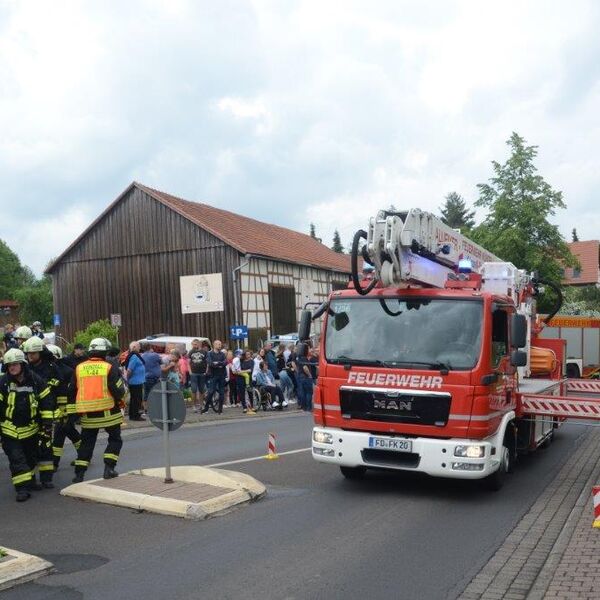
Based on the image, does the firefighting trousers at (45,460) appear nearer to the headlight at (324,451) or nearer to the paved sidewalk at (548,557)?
the headlight at (324,451)

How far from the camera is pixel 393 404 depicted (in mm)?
8328

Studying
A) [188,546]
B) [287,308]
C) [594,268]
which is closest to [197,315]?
[287,308]

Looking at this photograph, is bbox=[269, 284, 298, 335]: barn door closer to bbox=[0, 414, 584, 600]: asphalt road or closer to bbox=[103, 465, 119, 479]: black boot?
bbox=[0, 414, 584, 600]: asphalt road

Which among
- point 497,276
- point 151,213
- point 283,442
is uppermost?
point 151,213

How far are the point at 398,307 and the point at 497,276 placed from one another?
285 centimetres

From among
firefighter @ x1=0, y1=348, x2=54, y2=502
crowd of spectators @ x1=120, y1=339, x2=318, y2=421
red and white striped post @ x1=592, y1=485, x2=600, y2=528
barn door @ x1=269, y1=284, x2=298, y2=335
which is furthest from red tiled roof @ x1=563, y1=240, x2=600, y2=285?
firefighter @ x1=0, y1=348, x2=54, y2=502

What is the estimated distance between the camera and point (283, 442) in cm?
1321

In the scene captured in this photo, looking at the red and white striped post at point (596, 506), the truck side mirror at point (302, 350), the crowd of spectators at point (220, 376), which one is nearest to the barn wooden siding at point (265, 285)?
the crowd of spectators at point (220, 376)

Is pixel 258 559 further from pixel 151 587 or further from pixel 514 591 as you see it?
pixel 514 591

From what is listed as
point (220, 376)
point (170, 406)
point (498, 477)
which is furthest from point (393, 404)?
point (220, 376)

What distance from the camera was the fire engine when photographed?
812cm

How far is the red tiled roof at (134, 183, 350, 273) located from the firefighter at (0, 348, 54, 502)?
29.6 meters

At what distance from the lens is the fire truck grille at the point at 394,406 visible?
8141 mm

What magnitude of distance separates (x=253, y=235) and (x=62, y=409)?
34.5 meters
